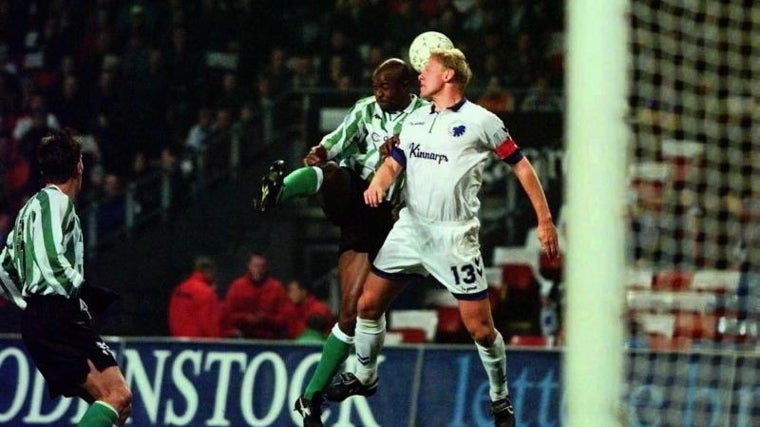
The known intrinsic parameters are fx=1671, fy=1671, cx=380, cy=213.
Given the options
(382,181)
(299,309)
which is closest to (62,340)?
(382,181)

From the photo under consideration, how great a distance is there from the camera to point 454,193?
7898 mm

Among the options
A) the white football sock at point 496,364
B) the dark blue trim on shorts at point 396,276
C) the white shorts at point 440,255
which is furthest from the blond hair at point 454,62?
the white football sock at point 496,364

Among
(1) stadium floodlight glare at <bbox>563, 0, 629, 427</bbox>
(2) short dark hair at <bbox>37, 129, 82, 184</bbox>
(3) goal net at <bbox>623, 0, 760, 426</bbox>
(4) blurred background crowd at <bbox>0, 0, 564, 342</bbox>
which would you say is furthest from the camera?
(4) blurred background crowd at <bbox>0, 0, 564, 342</bbox>

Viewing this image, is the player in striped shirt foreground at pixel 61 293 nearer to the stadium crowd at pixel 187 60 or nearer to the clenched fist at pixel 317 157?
the clenched fist at pixel 317 157

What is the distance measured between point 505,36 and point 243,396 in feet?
18.5

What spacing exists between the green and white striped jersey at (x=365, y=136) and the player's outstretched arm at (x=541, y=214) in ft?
2.78

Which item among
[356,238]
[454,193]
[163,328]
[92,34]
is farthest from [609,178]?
[92,34]

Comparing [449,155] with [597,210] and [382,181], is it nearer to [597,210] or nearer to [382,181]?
[382,181]

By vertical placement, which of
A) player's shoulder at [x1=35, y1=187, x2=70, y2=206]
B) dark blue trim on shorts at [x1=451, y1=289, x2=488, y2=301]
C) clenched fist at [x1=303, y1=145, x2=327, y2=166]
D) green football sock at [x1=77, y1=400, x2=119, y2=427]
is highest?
clenched fist at [x1=303, y1=145, x2=327, y2=166]

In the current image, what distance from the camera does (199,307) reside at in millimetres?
13633

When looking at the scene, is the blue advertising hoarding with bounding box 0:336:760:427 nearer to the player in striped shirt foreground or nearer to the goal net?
the goal net

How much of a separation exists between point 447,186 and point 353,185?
2.40 feet

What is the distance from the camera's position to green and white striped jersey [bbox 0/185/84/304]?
25.6 feet

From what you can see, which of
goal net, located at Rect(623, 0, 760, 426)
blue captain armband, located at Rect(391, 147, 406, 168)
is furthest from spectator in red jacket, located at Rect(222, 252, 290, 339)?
blue captain armband, located at Rect(391, 147, 406, 168)
